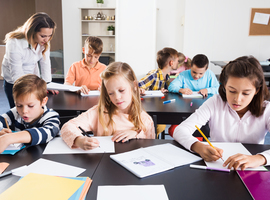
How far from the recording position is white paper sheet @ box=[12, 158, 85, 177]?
2.96 feet

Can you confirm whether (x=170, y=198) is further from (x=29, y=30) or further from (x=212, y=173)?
(x=29, y=30)

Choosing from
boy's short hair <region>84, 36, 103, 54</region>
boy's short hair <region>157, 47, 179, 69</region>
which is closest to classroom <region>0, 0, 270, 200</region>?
boy's short hair <region>157, 47, 179, 69</region>

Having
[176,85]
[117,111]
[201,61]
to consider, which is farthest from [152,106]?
[201,61]

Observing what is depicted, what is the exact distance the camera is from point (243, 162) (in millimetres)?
943

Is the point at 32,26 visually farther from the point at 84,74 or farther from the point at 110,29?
the point at 110,29

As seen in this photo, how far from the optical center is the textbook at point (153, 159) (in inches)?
36.4

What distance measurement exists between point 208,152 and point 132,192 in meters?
0.38

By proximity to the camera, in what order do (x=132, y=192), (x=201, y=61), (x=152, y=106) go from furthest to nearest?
1. (x=201, y=61)
2. (x=152, y=106)
3. (x=132, y=192)

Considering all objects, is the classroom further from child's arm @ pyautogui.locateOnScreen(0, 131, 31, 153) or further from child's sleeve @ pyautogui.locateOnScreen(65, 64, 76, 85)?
child's sleeve @ pyautogui.locateOnScreen(65, 64, 76, 85)

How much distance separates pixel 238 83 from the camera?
121 cm

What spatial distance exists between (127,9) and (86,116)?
257 centimetres

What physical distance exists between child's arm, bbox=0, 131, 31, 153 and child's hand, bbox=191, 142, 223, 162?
0.72m

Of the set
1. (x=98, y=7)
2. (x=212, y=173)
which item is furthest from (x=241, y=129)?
(x=98, y=7)

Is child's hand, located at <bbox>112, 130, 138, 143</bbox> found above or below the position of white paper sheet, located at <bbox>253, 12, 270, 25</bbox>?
below
